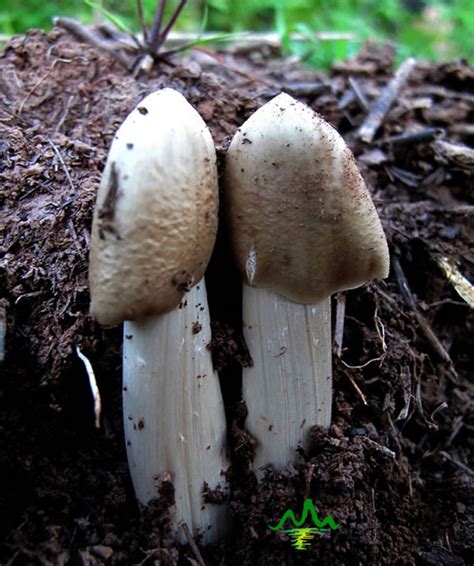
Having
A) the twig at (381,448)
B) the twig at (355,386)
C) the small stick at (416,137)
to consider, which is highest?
the small stick at (416,137)

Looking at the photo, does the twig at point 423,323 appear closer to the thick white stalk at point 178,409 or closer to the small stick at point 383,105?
the small stick at point 383,105

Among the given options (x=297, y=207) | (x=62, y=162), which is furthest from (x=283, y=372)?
(x=62, y=162)

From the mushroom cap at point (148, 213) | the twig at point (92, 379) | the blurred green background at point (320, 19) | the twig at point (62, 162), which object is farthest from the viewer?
the blurred green background at point (320, 19)

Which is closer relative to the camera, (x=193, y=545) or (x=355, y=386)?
(x=193, y=545)

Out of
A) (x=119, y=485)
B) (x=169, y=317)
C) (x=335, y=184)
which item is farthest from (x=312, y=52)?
(x=119, y=485)

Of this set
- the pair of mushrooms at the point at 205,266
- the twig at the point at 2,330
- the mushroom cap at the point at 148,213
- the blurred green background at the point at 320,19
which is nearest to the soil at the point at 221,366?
the twig at the point at 2,330

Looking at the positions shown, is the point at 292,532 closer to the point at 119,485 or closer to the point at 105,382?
the point at 119,485

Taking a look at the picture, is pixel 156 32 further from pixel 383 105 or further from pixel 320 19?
pixel 320 19
